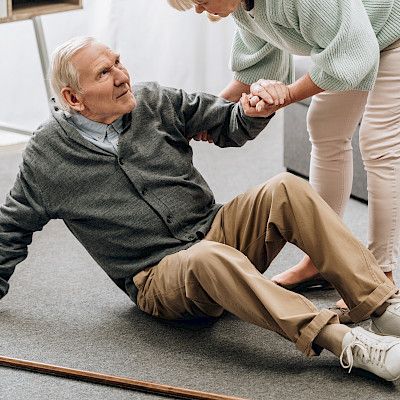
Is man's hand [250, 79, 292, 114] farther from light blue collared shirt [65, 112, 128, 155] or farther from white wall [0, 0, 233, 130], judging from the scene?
white wall [0, 0, 233, 130]

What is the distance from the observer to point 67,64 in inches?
81.7

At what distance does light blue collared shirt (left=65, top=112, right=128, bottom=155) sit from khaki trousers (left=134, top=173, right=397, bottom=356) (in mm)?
281

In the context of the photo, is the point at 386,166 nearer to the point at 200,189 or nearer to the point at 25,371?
the point at 200,189

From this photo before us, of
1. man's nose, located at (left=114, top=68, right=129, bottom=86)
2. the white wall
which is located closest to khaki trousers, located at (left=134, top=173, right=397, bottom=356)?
man's nose, located at (left=114, top=68, right=129, bottom=86)

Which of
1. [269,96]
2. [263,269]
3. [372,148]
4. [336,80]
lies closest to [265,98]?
[269,96]

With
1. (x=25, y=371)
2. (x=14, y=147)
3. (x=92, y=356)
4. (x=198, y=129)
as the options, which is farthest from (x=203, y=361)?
(x=14, y=147)

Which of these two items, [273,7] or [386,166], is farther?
[386,166]

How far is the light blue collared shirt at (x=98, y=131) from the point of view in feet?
6.98

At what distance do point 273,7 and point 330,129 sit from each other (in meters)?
0.41

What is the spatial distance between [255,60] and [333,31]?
1.13ft

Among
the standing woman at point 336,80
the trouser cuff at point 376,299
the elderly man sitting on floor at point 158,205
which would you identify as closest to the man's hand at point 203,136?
the elderly man sitting on floor at point 158,205

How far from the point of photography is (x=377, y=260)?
7.30ft

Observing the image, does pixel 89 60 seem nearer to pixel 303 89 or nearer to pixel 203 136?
pixel 203 136

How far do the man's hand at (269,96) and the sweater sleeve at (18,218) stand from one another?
0.52 metres
